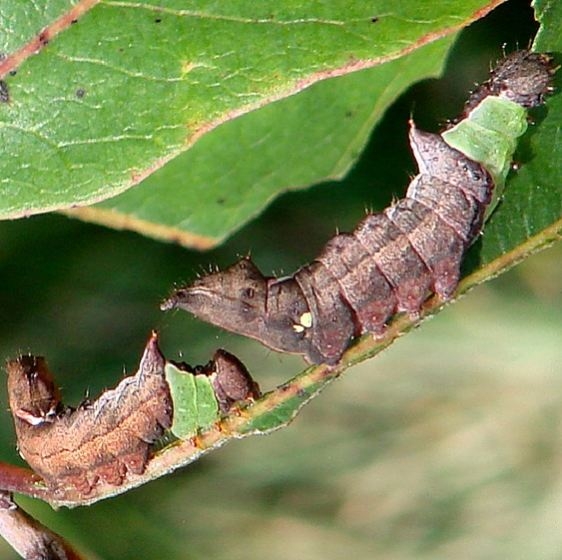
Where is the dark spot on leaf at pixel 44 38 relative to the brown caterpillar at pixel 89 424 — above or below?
above

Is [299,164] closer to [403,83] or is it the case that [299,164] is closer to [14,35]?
[403,83]

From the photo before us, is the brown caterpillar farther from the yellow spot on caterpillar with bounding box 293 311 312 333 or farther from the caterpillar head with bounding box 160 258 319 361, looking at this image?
the yellow spot on caterpillar with bounding box 293 311 312 333

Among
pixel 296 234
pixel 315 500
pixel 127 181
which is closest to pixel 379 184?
pixel 296 234

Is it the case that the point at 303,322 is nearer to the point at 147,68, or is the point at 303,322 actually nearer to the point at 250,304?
the point at 250,304

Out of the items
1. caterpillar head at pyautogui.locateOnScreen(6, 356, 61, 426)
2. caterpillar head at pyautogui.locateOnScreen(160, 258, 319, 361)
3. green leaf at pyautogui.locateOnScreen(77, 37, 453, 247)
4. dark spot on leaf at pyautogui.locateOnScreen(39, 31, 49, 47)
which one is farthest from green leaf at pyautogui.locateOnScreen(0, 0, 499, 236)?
green leaf at pyautogui.locateOnScreen(77, 37, 453, 247)

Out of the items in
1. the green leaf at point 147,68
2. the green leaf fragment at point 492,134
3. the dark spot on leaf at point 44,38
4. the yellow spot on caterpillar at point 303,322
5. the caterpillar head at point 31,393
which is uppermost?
the dark spot on leaf at point 44,38

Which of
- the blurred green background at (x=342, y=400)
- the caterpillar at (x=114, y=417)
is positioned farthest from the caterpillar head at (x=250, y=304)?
the blurred green background at (x=342, y=400)

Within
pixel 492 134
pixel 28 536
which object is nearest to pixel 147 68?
pixel 492 134

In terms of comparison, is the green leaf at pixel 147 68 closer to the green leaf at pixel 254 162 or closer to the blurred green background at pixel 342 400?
the green leaf at pixel 254 162
